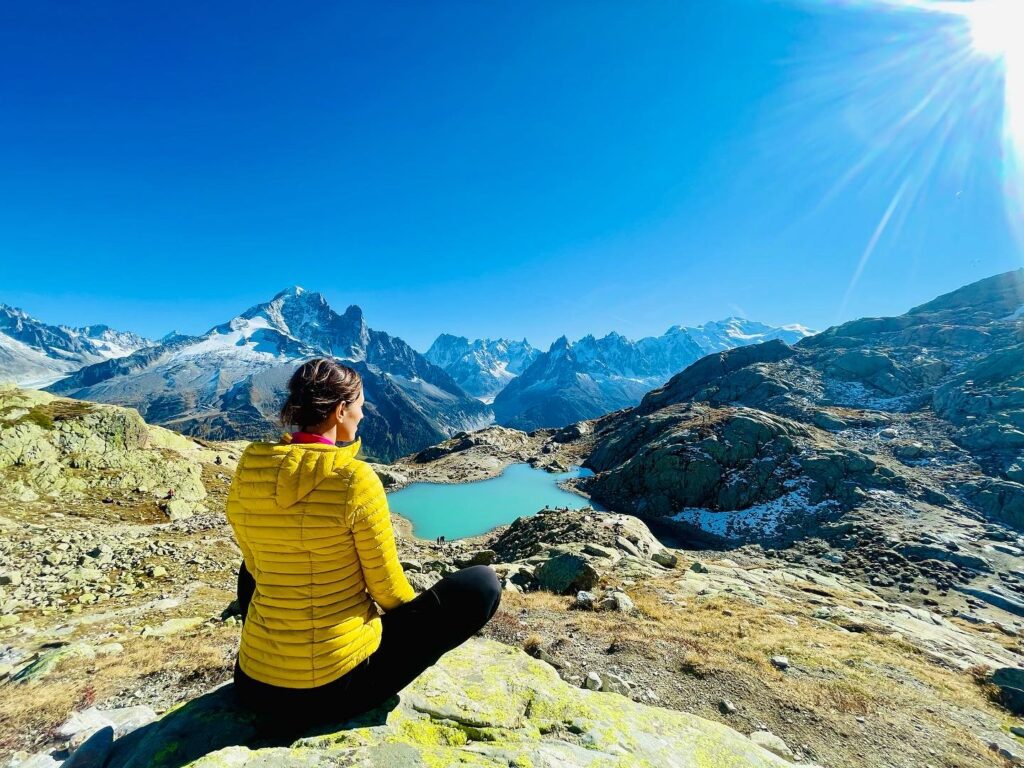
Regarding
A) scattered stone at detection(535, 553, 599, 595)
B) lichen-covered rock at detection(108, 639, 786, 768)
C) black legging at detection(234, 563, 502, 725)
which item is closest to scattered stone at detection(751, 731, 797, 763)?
lichen-covered rock at detection(108, 639, 786, 768)

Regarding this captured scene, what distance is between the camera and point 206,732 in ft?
11.9

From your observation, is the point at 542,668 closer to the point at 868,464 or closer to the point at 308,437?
the point at 308,437

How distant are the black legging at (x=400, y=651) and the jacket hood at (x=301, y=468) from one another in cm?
151

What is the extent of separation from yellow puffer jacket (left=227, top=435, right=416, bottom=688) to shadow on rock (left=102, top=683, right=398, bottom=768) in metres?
0.46

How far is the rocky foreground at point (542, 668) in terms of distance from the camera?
4.08 metres

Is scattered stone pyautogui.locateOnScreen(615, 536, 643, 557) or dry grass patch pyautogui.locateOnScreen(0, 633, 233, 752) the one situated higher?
dry grass patch pyautogui.locateOnScreen(0, 633, 233, 752)

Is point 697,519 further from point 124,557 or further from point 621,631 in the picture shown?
point 124,557

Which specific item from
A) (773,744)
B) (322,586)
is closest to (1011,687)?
(773,744)

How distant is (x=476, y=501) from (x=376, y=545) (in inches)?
2652

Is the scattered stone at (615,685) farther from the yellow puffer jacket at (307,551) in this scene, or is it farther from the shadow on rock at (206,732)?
the yellow puffer jacket at (307,551)

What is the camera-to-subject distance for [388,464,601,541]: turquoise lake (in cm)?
5528

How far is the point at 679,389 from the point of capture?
127938 mm

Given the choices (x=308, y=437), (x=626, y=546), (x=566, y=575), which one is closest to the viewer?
(x=308, y=437)

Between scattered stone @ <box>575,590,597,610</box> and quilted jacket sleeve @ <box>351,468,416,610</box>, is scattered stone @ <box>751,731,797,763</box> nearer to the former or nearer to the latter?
quilted jacket sleeve @ <box>351,468,416,610</box>
